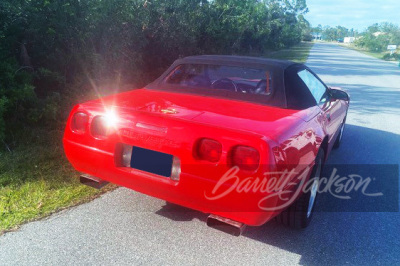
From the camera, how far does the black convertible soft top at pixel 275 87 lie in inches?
126

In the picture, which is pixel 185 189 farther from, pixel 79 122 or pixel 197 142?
pixel 79 122

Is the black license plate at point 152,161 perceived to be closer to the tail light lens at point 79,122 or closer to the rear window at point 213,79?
the tail light lens at point 79,122

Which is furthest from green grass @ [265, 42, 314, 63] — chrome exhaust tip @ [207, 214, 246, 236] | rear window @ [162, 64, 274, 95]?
chrome exhaust tip @ [207, 214, 246, 236]

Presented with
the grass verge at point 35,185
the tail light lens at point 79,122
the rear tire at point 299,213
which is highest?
the tail light lens at point 79,122

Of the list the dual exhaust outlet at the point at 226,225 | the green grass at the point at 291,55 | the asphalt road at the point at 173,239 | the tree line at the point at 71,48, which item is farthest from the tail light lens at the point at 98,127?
the green grass at the point at 291,55

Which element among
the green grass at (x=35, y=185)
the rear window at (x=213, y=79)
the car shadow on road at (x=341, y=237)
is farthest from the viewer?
the rear window at (x=213, y=79)

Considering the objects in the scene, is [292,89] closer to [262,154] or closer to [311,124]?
[311,124]

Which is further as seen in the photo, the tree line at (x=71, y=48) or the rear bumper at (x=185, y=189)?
the tree line at (x=71, y=48)

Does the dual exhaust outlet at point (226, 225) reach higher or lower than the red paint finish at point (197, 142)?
lower

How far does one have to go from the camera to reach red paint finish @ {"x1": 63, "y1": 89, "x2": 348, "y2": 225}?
2.35m

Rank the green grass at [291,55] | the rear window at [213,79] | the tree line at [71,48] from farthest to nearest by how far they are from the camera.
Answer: the green grass at [291,55] < the tree line at [71,48] < the rear window at [213,79]

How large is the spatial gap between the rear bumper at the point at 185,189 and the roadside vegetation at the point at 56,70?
0.75 m

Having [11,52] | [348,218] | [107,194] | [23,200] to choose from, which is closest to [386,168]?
[348,218]

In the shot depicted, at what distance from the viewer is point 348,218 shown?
3377 millimetres
